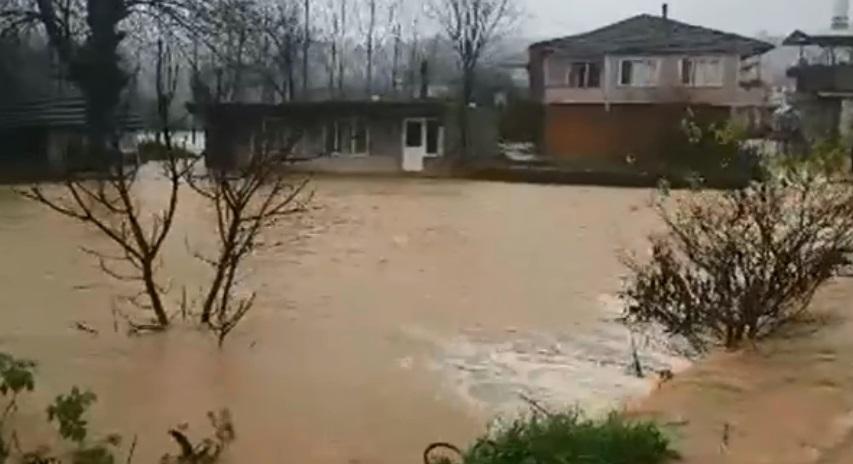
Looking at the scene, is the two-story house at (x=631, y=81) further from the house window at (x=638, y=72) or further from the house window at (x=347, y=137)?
the house window at (x=347, y=137)

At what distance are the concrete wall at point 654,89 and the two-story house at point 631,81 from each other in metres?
0.03

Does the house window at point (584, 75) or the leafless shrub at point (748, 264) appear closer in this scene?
the leafless shrub at point (748, 264)

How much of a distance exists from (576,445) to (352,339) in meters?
5.55

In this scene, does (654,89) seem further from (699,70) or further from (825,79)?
(825,79)

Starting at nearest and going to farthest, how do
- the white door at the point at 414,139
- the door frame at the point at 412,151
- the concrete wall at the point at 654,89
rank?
the door frame at the point at 412,151, the white door at the point at 414,139, the concrete wall at the point at 654,89

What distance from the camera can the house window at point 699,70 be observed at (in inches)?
1411

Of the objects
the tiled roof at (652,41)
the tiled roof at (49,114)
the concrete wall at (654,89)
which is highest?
the tiled roof at (652,41)

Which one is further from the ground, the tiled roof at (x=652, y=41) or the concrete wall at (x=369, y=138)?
the tiled roof at (x=652, y=41)

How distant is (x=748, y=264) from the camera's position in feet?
31.0

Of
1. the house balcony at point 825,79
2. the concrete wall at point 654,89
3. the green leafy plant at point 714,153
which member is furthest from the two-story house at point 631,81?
the green leafy plant at point 714,153

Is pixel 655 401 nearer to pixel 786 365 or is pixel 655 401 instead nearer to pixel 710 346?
pixel 786 365

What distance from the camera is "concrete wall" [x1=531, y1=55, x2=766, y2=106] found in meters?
35.0

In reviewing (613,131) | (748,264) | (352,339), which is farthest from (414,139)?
(748,264)

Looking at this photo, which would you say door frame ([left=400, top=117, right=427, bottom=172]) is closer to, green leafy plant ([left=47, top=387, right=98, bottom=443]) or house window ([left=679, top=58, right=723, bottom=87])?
house window ([left=679, top=58, right=723, bottom=87])
